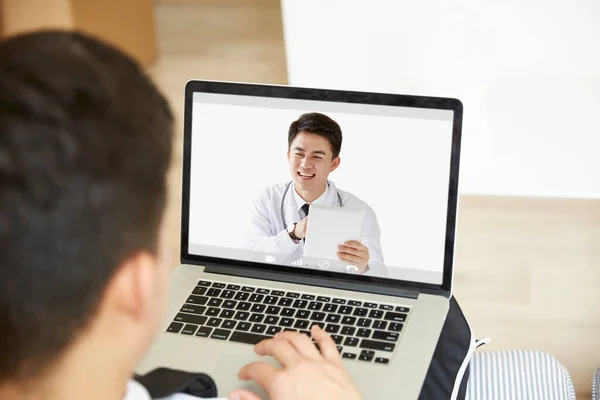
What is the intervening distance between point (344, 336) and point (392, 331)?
57 millimetres

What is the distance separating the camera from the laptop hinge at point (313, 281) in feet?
3.36

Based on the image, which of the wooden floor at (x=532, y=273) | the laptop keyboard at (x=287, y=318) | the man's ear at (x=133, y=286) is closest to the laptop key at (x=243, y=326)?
the laptop keyboard at (x=287, y=318)

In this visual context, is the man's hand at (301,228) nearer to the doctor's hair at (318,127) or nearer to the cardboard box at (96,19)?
the doctor's hair at (318,127)

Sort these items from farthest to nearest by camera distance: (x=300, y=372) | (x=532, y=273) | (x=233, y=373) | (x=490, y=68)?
(x=490, y=68) < (x=532, y=273) < (x=233, y=373) < (x=300, y=372)

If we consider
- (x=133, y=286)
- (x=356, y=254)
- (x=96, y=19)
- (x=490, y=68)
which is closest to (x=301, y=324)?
(x=356, y=254)

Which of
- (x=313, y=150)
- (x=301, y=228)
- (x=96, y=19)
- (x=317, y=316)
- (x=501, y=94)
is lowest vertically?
(x=317, y=316)

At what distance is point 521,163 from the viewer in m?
2.29

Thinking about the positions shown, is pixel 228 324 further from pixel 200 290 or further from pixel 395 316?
pixel 395 316

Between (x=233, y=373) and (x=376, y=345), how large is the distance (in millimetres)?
166

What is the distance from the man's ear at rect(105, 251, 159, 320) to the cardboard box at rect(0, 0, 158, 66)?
184 cm

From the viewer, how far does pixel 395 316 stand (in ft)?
3.22

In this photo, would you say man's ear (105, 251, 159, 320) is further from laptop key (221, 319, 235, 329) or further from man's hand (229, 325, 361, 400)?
laptop key (221, 319, 235, 329)

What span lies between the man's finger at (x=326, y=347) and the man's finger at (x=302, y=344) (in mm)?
10

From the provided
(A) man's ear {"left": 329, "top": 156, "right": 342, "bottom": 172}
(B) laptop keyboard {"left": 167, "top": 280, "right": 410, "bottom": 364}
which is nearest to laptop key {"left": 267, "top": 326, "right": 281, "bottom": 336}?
(B) laptop keyboard {"left": 167, "top": 280, "right": 410, "bottom": 364}
